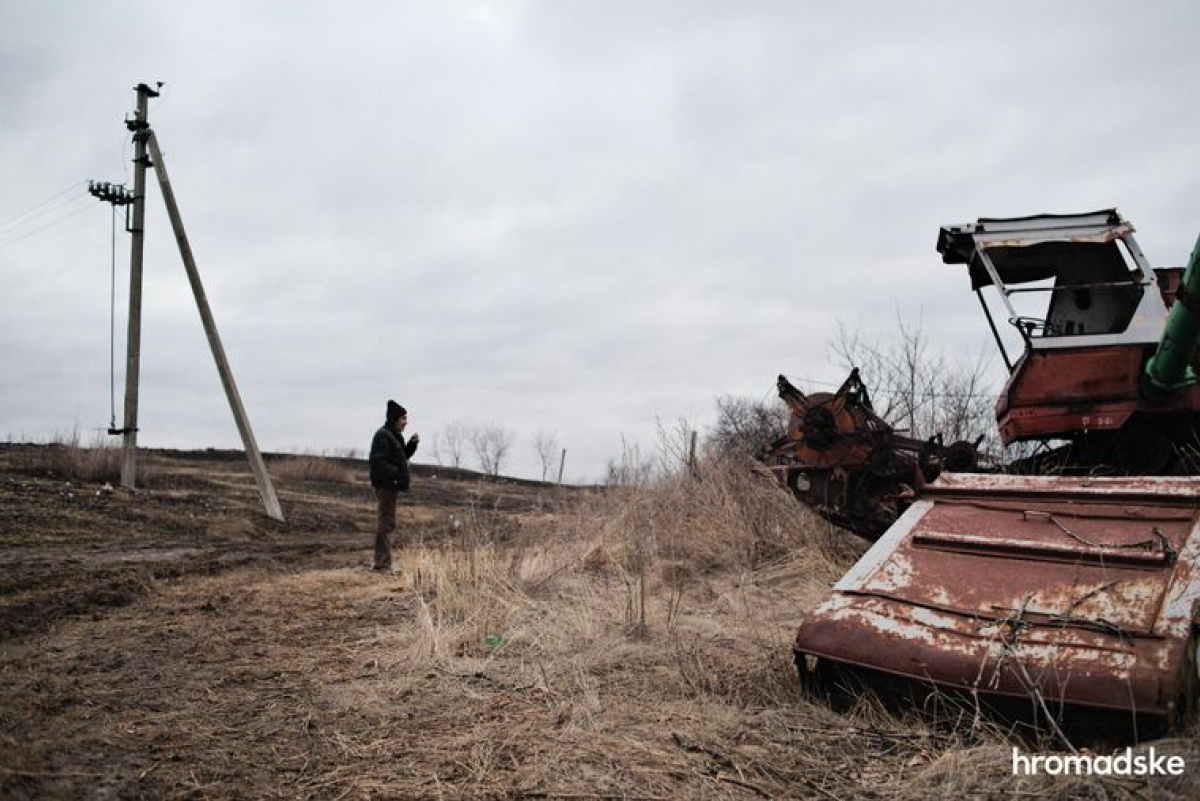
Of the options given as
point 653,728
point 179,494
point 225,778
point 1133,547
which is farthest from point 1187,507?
point 179,494

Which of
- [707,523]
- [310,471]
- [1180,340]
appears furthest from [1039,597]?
Answer: [310,471]

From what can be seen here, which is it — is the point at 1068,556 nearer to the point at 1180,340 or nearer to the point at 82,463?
the point at 1180,340

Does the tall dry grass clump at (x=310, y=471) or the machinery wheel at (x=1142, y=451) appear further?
the tall dry grass clump at (x=310, y=471)

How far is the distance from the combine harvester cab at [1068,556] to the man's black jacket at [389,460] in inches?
248

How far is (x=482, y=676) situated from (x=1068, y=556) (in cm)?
298

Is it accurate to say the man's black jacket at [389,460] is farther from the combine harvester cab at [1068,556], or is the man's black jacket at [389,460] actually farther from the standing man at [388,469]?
the combine harvester cab at [1068,556]

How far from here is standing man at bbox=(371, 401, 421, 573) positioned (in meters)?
9.38

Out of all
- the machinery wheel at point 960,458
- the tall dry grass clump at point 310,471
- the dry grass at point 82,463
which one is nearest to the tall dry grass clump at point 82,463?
the dry grass at point 82,463

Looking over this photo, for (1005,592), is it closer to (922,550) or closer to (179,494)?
(922,550)

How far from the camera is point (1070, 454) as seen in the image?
20.1 ft

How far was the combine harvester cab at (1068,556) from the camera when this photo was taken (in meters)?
3.16

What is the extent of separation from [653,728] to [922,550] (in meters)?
1.59

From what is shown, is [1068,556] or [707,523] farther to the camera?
[707,523]

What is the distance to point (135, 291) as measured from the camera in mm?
14367
